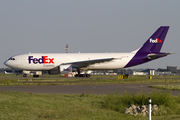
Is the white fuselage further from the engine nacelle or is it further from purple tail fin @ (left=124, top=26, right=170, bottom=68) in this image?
the engine nacelle

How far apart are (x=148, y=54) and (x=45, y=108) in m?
36.2

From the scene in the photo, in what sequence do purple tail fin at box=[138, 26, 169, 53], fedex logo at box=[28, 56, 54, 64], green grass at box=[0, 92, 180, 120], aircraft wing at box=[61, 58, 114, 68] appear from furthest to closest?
purple tail fin at box=[138, 26, 169, 53]
fedex logo at box=[28, 56, 54, 64]
aircraft wing at box=[61, 58, 114, 68]
green grass at box=[0, 92, 180, 120]

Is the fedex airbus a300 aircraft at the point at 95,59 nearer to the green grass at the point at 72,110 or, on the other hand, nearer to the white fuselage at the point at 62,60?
the white fuselage at the point at 62,60

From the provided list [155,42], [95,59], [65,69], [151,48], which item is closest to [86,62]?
[95,59]

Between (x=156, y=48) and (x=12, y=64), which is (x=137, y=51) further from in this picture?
(x=12, y=64)

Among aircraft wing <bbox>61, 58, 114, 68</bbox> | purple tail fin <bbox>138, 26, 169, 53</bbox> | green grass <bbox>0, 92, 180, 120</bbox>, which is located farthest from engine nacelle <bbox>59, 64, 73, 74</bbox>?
green grass <bbox>0, 92, 180, 120</bbox>

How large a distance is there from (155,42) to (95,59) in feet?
36.7

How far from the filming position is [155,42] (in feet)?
151

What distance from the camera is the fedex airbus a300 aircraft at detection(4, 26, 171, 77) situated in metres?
45.8

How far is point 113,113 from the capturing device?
1165 cm

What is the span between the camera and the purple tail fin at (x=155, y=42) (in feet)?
151

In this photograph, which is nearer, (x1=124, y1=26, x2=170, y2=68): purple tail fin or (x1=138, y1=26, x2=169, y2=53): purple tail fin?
(x1=124, y1=26, x2=170, y2=68): purple tail fin

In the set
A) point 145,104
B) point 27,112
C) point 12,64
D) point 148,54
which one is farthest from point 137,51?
point 27,112

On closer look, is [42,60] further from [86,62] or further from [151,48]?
[151,48]
